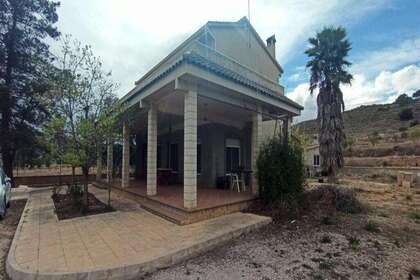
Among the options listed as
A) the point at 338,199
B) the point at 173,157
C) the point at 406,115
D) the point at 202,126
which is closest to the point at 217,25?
the point at 202,126

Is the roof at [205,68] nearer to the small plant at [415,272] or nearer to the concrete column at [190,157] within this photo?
the concrete column at [190,157]

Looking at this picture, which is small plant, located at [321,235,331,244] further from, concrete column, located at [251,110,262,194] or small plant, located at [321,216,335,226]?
concrete column, located at [251,110,262,194]

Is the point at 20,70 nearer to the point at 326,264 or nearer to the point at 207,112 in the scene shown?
the point at 207,112

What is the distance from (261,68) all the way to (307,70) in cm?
640

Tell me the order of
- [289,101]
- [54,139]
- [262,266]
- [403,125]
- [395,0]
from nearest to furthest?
1. [262,266]
2. [54,139]
3. [395,0]
4. [289,101]
5. [403,125]

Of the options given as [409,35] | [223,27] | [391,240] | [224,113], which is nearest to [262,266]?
[391,240]

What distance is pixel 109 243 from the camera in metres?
4.52

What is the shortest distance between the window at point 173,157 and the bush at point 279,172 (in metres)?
6.16

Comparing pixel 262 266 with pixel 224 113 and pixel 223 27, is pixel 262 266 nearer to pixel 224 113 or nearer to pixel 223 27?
pixel 224 113

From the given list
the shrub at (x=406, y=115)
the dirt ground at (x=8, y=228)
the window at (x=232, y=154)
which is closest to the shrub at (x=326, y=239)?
the dirt ground at (x=8, y=228)

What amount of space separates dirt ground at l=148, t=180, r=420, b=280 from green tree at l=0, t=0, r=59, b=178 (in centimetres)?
1273

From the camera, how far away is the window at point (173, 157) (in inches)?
518

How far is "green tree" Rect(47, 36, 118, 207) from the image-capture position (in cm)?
678

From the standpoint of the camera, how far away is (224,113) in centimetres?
1022
